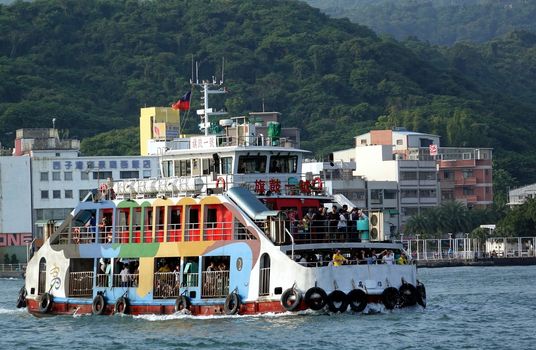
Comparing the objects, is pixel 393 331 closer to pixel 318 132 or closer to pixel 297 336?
pixel 297 336

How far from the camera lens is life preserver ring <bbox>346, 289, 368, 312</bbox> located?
41.9m

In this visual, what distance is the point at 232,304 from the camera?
42688mm

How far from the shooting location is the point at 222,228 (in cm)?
4409

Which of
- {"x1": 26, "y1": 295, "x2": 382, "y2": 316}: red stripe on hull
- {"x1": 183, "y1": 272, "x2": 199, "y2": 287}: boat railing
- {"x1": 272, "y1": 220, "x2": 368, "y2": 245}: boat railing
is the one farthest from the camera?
{"x1": 183, "y1": 272, "x2": 199, "y2": 287}: boat railing

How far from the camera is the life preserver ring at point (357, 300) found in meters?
41.9

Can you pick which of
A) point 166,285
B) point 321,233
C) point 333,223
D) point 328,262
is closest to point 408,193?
point 166,285

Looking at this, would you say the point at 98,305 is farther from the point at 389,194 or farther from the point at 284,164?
the point at 389,194

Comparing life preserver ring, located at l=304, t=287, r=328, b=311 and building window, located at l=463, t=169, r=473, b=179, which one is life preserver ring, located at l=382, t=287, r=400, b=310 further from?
building window, located at l=463, t=169, r=473, b=179

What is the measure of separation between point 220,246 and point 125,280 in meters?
3.95

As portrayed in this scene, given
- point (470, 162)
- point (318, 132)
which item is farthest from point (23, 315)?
point (318, 132)

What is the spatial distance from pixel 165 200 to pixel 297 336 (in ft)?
30.2

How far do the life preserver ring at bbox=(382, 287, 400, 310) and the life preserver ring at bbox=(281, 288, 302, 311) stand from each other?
2.87 meters

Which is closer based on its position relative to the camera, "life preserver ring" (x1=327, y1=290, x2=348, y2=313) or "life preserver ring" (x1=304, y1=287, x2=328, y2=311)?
"life preserver ring" (x1=304, y1=287, x2=328, y2=311)

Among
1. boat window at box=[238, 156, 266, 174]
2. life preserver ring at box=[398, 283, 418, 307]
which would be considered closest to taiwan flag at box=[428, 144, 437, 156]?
boat window at box=[238, 156, 266, 174]
